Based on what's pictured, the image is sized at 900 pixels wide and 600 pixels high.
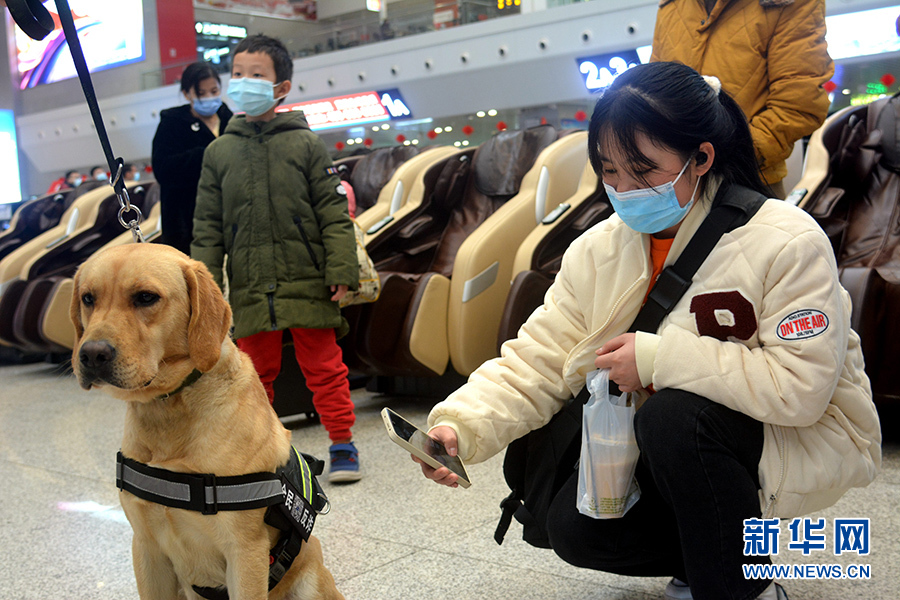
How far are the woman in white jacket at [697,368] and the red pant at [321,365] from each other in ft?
4.69

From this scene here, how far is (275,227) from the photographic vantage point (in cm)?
275

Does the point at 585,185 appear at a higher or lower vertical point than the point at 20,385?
higher

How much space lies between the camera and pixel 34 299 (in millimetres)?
5801

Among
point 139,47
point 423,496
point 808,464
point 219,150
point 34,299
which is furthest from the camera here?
point 139,47

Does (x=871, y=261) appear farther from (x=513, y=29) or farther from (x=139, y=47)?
(x=139, y=47)

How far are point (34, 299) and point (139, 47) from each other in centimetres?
1381

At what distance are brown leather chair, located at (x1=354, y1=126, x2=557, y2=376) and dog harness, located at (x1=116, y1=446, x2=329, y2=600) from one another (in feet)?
7.22

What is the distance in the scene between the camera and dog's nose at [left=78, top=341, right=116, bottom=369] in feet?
4.21

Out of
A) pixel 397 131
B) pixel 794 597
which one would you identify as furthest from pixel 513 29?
pixel 794 597

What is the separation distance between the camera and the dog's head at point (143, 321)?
1293mm

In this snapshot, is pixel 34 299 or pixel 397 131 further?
pixel 397 131

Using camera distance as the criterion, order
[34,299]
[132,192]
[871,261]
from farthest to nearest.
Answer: [132,192], [34,299], [871,261]

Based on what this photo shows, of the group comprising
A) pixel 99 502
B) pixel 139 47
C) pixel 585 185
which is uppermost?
pixel 139 47

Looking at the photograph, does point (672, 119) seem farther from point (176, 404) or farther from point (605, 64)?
point (605, 64)
